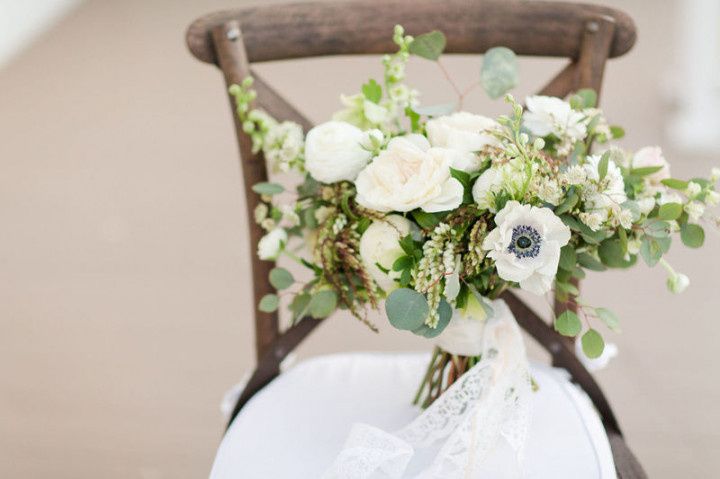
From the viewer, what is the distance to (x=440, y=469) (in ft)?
2.88

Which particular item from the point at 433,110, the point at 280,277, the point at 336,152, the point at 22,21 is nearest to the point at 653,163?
the point at 433,110

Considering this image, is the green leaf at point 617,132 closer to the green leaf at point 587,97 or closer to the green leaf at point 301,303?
the green leaf at point 587,97

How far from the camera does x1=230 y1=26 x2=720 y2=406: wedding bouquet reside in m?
0.77

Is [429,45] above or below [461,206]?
above

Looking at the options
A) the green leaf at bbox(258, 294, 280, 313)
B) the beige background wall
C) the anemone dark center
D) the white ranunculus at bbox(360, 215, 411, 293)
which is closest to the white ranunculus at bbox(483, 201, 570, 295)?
the anemone dark center

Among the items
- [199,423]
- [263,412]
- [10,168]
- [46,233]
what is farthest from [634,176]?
[10,168]

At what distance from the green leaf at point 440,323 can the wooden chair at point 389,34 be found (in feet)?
1.08

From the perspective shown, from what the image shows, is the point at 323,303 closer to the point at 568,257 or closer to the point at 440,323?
the point at 440,323

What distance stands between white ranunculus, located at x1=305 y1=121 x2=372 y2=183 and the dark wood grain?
0.71 feet

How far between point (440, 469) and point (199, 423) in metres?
1.12

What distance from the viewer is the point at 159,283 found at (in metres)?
2.42

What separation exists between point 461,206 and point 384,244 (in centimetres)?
9

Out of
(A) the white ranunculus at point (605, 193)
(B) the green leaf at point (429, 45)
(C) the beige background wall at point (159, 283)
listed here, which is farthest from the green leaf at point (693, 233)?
(C) the beige background wall at point (159, 283)

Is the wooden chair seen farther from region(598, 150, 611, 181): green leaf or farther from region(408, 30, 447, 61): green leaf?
region(598, 150, 611, 181): green leaf
